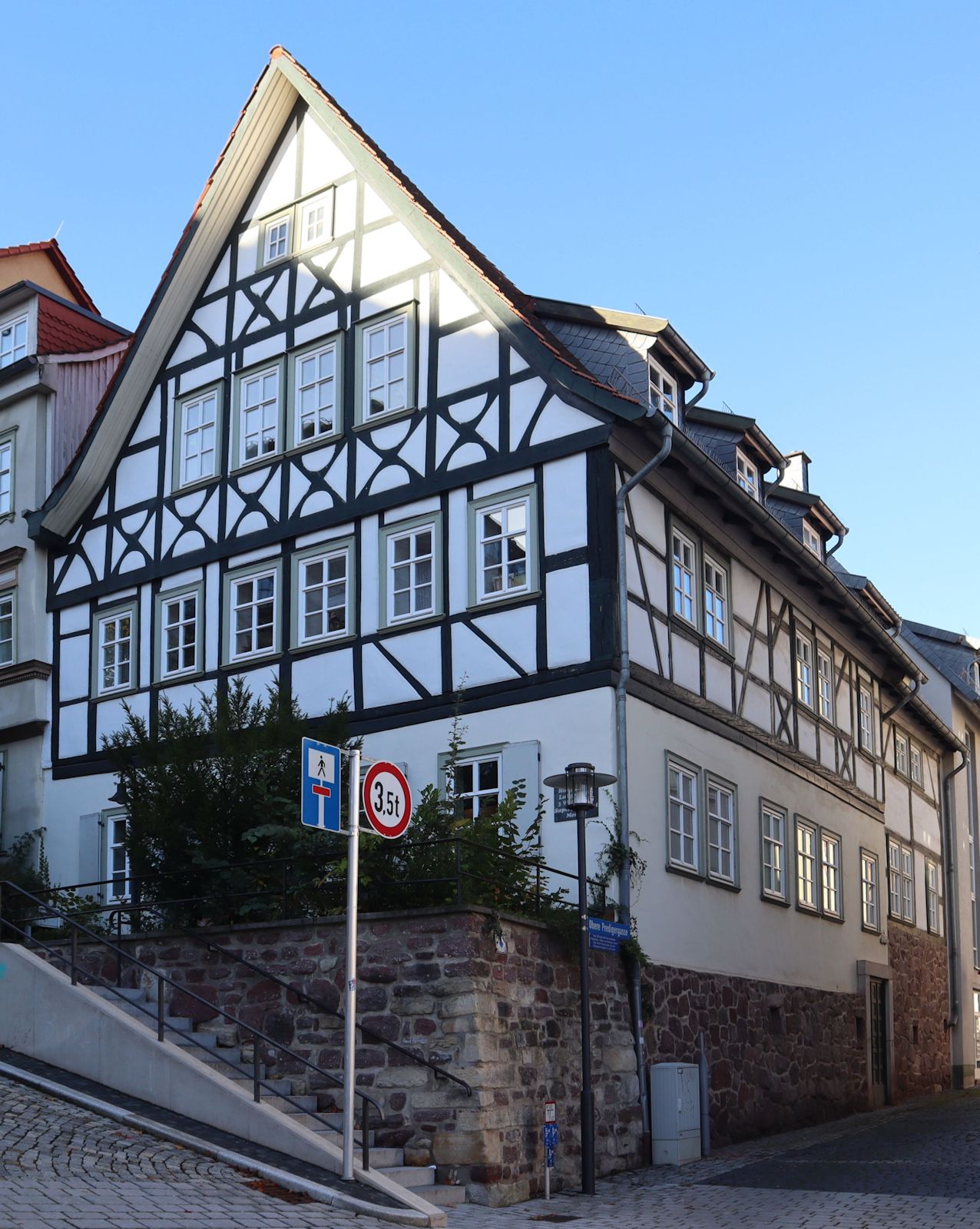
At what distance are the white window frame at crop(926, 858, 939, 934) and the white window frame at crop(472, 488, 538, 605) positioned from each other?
17.3 metres

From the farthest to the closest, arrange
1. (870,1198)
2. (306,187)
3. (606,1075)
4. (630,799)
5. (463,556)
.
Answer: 1. (306,187)
2. (463,556)
3. (630,799)
4. (606,1075)
5. (870,1198)

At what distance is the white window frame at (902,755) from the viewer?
3222 cm

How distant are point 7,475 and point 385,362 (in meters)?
7.93

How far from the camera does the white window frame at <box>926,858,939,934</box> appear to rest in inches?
1321

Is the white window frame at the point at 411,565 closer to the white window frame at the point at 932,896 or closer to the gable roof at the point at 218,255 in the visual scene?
the gable roof at the point at 218,255

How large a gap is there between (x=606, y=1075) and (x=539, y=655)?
4675mm

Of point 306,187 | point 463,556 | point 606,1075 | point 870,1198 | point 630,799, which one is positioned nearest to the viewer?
point 870,1198

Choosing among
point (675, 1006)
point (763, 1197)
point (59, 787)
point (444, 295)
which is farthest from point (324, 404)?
point (763, 1197)

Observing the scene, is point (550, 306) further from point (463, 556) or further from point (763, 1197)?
point (763, 1197)

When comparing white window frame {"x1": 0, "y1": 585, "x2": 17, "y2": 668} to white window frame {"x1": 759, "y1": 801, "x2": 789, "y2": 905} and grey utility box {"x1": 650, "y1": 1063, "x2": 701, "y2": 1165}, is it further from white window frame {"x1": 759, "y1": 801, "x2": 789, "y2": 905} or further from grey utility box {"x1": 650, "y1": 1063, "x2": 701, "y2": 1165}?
grey utility box {"x1": 650, "y1": 1063, "x2": 701, "y2": 1165}

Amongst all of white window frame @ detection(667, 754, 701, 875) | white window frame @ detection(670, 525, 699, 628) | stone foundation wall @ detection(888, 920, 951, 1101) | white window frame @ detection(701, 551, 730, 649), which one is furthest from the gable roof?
stone foundation wall @ detection(888, 920, 951, 1101)

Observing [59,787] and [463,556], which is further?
[59,787]

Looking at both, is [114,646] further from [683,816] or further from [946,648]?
[946,648]

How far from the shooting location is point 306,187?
22953mm
